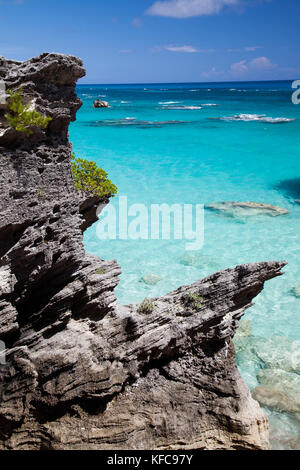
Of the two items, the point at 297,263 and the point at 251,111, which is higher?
the point at 251,111

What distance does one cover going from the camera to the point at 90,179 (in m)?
9.83

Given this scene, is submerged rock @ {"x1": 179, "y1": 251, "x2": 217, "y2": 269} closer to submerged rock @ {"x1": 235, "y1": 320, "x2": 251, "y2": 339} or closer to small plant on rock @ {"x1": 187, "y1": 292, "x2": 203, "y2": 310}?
submerged rock @ {"x1": 235, "y1": 320, "x2": 251, "y2": 339}

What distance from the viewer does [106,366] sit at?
8.70 meters

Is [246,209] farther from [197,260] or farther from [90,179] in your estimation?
[90,179]

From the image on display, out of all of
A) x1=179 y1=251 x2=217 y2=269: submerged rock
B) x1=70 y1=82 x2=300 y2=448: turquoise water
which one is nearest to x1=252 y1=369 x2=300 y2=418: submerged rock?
x1=70 y1=82 x2=300 y2=448: turquoise water

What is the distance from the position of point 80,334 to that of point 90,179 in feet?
12.4

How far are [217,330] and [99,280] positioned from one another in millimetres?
3282

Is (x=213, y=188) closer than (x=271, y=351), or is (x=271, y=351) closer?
(x=271, y=351)

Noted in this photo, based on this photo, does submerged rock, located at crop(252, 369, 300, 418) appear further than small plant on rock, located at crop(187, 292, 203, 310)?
Yes

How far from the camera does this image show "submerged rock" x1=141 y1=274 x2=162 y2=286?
65.5 feet

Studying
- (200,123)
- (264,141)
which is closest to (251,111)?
(200,123)

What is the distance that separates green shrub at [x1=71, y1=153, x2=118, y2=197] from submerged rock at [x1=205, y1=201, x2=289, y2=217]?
19932 mm

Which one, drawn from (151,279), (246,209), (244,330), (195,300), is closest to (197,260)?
(151,279)

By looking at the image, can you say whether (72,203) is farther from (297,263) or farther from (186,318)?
(297,263)
